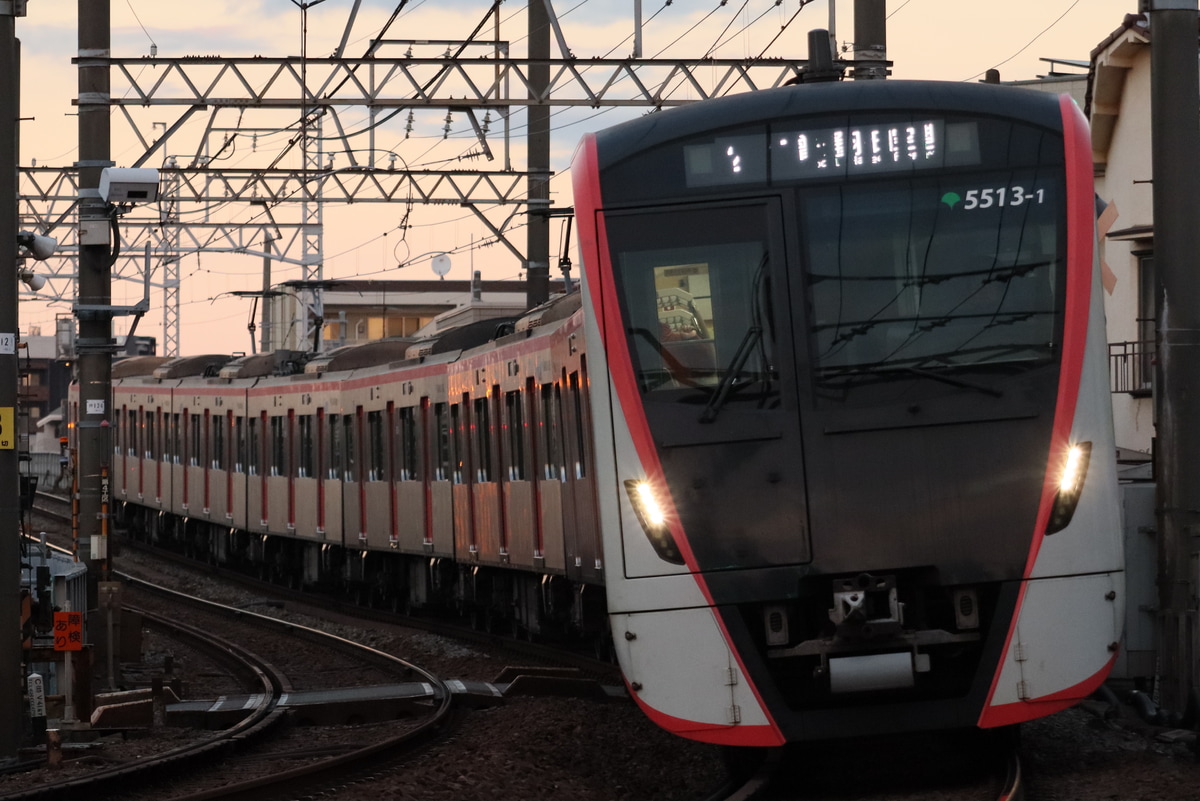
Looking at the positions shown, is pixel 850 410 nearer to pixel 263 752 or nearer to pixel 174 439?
pixel 263 752

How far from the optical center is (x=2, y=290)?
37.5ft

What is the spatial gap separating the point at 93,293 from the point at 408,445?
594cm

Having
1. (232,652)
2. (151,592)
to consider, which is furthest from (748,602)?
(151,592)

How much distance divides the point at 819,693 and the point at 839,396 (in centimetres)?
130

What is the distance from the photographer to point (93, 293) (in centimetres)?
1652

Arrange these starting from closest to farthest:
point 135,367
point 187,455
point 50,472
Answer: point 187,455 → point 135,367 → point 50,472

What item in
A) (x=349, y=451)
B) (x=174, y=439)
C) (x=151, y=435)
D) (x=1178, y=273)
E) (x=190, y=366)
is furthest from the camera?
(x=151, y=435)

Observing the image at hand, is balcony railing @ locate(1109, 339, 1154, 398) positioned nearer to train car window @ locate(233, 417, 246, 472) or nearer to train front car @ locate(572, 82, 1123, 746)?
train front car @ locate(572, 82, 1123, 746)

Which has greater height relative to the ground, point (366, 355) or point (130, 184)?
point (130, 184)

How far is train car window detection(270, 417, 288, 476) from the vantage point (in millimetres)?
27797

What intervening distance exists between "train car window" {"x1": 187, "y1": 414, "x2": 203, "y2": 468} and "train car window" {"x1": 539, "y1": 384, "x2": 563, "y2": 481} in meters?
18.8

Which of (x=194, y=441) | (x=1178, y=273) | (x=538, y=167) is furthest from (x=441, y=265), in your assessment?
(x=1178, y=273)

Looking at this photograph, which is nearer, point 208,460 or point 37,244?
point 37,244

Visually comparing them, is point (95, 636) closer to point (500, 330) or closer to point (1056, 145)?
Answer: point (500, 330)
